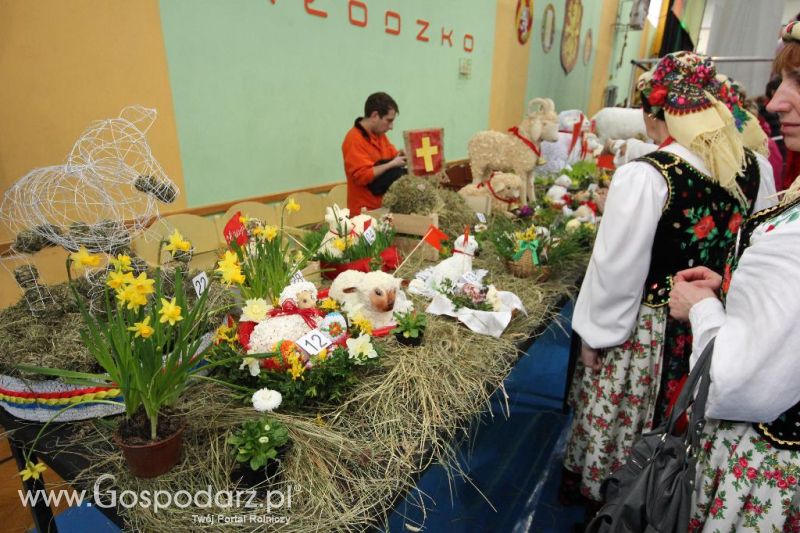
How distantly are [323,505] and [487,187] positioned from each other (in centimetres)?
231

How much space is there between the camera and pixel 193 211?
2.73 m

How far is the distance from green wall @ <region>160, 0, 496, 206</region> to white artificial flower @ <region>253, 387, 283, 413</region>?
2.00 m

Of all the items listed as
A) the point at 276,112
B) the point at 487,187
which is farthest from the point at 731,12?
the point at 276,112

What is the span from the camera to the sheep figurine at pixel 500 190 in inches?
111

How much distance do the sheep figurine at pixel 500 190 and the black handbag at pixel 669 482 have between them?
190 cm

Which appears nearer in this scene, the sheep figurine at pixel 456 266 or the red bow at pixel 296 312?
the red bow at pixel 296 312

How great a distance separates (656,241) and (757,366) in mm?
702

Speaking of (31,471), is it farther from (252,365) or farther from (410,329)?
(410,329)

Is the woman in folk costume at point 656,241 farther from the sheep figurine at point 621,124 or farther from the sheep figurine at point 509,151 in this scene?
the sheep figurine at point 621,124

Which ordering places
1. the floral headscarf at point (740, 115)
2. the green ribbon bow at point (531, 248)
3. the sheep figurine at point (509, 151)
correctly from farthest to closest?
1. the sheep figurine at point (509, 151)
2. the green ribbon bow at point (531, 248)
3. the floral headscarf at point (740, 115)

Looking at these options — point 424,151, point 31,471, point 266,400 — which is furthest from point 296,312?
point 424,151

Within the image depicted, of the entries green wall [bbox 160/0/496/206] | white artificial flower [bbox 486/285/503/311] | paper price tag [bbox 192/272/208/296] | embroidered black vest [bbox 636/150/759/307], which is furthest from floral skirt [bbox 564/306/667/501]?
green wall [bbox 160/0/496/206]

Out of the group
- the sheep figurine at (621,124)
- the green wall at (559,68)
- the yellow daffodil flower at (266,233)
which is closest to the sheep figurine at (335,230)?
the yellow daffodil flower at (266,233)

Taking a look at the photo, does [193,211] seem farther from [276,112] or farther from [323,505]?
[323,505]
